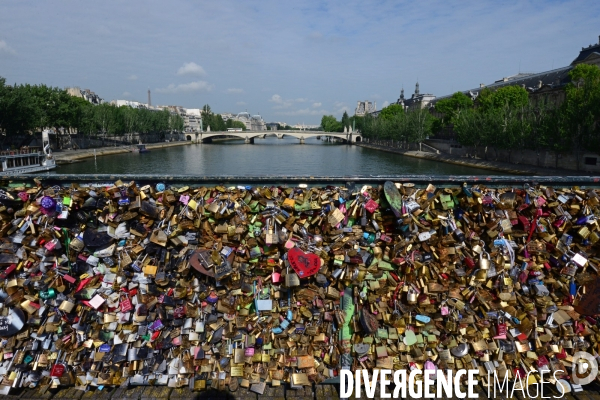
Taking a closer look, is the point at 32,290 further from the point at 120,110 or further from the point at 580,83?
the point at 120,110

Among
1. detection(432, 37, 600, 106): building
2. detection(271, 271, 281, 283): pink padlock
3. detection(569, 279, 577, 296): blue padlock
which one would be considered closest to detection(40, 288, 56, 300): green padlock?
detection(271, 271, 281, 283): pink padlock

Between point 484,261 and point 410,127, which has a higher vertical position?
point 410,127

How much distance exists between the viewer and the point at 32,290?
320 cm

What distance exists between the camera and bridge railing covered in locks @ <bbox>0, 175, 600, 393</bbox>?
316 centimetres

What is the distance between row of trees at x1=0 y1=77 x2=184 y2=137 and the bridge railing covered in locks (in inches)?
1633

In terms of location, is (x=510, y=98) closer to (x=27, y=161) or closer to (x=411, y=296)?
(x=27, y=161)

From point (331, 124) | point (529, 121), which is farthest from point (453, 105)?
point (331, 124)

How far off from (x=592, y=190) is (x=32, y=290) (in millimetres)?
4674

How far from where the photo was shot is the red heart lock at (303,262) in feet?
10.3

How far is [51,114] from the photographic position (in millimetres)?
45469

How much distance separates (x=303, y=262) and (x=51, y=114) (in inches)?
2056

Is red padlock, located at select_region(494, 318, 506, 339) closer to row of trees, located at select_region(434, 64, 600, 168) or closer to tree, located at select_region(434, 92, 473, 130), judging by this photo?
row of trees, located at select_region(434, 64, 600, 168)

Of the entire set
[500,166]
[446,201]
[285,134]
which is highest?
[285,134]

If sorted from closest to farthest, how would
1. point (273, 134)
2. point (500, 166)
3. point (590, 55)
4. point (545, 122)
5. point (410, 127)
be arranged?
point (545, 122) → point (500, 166) → point (590, 55) → point (410, 127) → point (273, 134)
